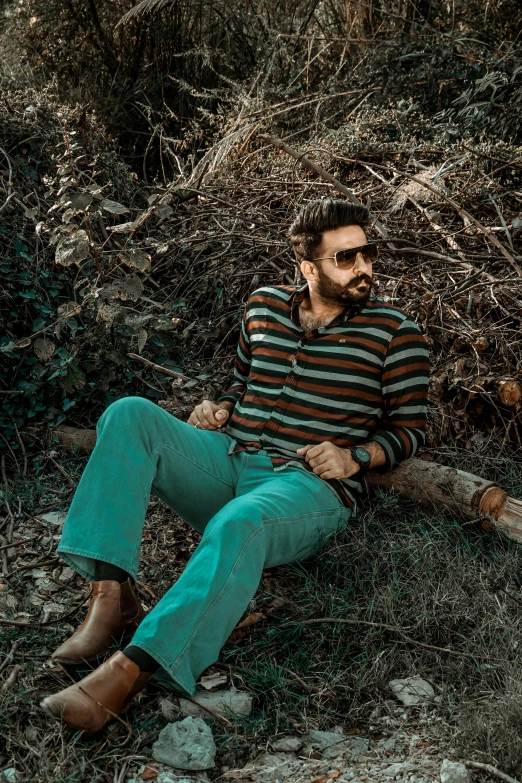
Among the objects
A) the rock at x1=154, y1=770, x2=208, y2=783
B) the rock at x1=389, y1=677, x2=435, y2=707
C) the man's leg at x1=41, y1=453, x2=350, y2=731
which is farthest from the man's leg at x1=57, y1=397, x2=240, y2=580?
the rock at x1=389, y1=677, x2=435, y2=707

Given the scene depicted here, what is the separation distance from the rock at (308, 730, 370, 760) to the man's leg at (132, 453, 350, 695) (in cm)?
39

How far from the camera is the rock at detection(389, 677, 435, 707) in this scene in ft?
8.43

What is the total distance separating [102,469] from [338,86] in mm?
5273

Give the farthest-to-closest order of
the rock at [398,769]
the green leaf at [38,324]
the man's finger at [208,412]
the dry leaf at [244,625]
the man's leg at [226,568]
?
the green leaf at [38,324] < the man's finger at [208,412] < the dry leaf at [244,625] < the man's leg at [226,568] < the rock at [398,769]

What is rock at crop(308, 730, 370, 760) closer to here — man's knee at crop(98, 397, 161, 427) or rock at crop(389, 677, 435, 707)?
rock at crop(389, 677, 435, 707)

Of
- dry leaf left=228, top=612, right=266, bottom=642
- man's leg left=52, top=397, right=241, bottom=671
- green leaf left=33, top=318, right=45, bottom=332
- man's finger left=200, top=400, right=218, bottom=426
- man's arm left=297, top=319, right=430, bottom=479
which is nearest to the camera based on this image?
man's leg left=52, top=397, right=241, bottom=671

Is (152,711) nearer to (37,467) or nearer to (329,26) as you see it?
(37,467)

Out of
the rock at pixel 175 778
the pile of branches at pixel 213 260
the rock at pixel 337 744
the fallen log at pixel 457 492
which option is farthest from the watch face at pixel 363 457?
the rock at pixel 175 778

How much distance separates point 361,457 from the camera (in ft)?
10.4

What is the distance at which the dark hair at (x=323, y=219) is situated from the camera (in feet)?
11.1

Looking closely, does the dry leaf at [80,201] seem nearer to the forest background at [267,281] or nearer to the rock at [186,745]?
the forest background at [267,281]

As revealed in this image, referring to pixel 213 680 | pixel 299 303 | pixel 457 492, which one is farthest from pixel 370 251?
pixel 213 680

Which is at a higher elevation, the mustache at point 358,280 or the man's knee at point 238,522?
the mustache at point 358,280

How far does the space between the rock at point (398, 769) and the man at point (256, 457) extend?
2.03 feet
